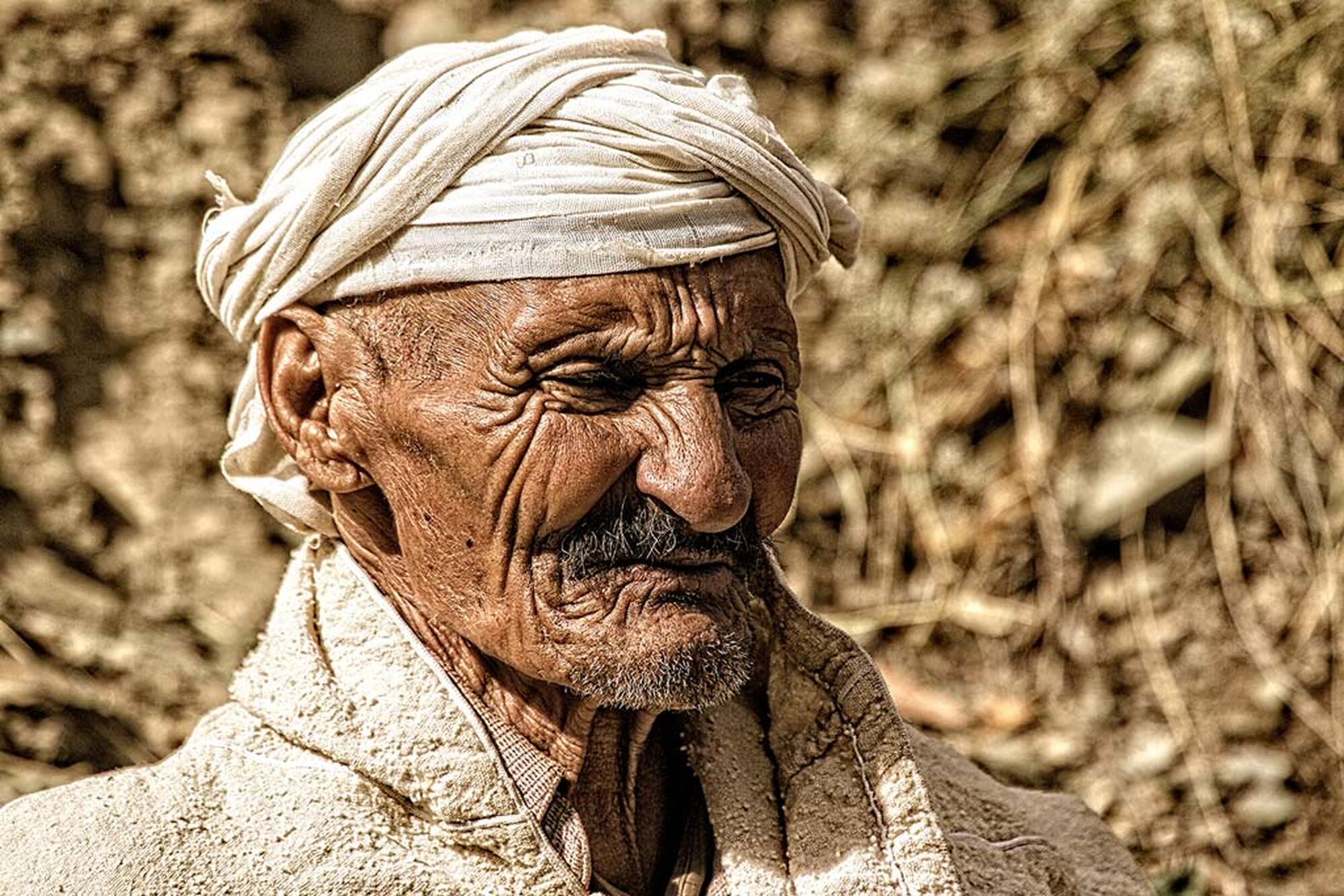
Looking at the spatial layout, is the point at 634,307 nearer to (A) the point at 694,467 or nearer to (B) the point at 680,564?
(A) the point at 694,467

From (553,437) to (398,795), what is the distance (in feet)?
1.68

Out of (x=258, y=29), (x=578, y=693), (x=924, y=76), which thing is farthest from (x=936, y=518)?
(x=578, y=693)

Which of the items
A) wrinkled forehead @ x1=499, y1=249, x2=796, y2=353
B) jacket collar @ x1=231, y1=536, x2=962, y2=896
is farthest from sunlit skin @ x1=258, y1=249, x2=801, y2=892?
jacket collar @ x1=231, y1=536, x2=962, y2=896

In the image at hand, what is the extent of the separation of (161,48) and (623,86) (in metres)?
2.54

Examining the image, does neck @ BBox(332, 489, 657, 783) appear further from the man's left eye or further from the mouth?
the man's left eye

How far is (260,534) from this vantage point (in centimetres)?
452

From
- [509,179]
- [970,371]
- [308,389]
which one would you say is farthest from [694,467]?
[970,371]

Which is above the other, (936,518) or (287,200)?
(287,200)

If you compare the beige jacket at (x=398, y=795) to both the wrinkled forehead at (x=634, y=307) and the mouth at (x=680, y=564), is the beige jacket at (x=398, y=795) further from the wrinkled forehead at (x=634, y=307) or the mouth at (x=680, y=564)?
the wrinkled forehead at (x=634, y=307)

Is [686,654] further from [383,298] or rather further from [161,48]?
[161,48]

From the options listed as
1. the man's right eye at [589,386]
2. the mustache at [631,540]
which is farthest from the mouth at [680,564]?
the man's right eye at [589,386]

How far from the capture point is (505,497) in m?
2.24

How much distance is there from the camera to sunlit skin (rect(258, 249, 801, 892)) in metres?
2.21

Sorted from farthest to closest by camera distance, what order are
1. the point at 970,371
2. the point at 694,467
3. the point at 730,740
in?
1. the point at 970,371
2. the point at 730,740
3. the point at 694,467
